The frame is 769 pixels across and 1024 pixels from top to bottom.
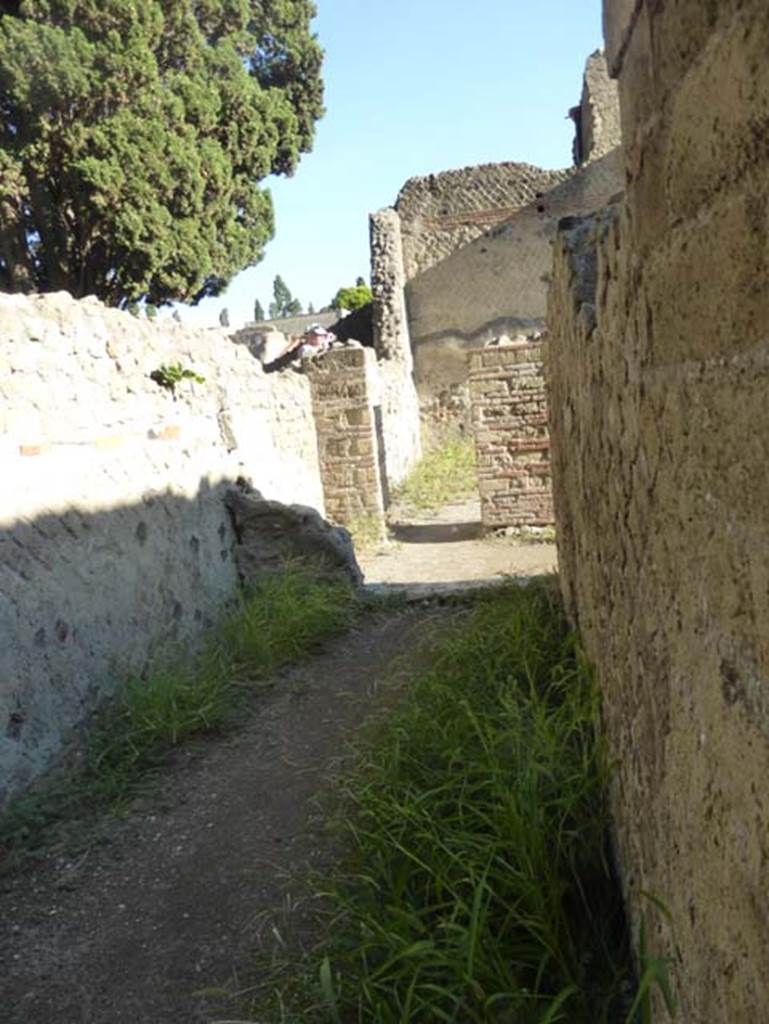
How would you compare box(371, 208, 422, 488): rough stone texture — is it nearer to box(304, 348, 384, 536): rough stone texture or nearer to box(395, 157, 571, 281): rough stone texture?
box(395, 157, 571, 281): rough stone texture

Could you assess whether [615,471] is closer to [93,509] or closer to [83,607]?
[83,607]

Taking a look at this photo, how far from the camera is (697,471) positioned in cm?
100

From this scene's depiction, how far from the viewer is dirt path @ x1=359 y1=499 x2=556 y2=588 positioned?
6.75 metres

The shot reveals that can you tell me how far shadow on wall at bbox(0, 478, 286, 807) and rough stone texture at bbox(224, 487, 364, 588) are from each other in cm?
48

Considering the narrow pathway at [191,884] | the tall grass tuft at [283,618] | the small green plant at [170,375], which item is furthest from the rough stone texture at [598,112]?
the narrow pathway at [191,884]

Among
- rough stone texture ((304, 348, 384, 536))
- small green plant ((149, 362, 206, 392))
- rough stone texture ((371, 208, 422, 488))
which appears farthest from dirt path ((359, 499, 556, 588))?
rough stone texture ((371, 208, 422, 488))

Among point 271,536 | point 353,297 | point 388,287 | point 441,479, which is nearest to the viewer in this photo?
point 271,536

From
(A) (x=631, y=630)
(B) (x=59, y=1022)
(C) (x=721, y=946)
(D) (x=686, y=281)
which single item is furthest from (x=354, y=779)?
(D) (x=686, y=281)

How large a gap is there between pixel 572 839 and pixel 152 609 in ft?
8.05

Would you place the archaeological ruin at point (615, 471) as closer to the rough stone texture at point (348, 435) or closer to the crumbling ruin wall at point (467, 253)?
the rough stone texture at point (348, 435)

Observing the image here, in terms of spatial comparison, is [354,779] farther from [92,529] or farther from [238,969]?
[92,529]

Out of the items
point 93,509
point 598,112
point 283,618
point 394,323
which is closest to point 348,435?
point 283,618

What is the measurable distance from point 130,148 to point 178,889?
12025 millimetres

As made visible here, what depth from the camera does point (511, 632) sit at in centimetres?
372
